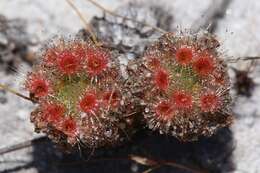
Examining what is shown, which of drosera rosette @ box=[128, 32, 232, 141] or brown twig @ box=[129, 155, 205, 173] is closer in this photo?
drosera rosette @ box=[128, 32, 232, 141]

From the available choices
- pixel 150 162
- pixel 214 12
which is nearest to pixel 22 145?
pixel 150 162

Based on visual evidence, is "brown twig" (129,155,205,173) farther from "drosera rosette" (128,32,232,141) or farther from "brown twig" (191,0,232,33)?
"brown twig" (191,0,232,33)

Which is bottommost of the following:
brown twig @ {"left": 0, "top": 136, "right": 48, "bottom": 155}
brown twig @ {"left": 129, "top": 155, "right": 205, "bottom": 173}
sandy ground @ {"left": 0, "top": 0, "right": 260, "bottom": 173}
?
brown twig @ {"left": 129, "top": 155, "right": 205, "bottom": 173}

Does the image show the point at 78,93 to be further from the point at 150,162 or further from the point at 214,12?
the point at 214,12

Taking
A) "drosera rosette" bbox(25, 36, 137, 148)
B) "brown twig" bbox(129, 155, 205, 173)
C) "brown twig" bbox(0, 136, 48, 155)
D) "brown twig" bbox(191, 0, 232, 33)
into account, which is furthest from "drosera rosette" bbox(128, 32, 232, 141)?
"brown twig" bbox(0, 136, 48, 155)

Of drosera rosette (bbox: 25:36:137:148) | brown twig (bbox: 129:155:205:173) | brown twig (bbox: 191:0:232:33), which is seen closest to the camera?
drosera rosette (bbox: 25:36:137:148)

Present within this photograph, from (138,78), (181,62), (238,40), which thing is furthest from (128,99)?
(238,40)

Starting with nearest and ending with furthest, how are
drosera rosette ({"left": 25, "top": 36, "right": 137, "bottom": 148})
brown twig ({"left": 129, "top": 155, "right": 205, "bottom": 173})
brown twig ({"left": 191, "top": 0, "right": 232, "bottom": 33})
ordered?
drosera rosette ({"left": 25, "top": 36, "right": 137, "bottom": 148}), brown twig ({"left": 129, "top": 155, "right": 205, "bottom": 173}), brown twig ({"left": 191, "top": 0, "right": 232, "bottom": 33})
